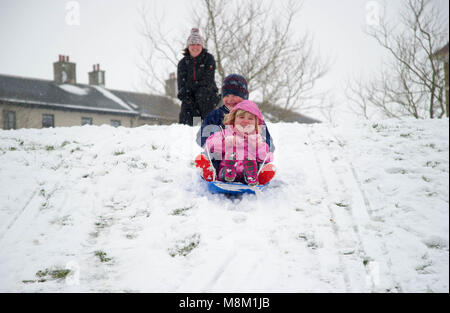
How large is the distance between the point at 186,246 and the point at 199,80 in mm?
4031

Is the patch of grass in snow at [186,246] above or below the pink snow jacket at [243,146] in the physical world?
below

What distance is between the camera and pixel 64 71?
Result: 26125 millimetres

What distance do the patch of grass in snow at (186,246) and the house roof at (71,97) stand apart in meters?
17.4

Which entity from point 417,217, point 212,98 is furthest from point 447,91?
point 417,217

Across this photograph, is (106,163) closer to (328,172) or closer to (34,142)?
(34,142)

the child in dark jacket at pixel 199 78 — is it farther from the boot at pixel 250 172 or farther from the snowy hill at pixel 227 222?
the boot at pixel 250 172

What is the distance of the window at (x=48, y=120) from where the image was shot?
901 inches

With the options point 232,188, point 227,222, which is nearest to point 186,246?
point 227,222

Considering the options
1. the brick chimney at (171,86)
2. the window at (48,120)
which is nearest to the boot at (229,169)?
the brick chimney at (171,86)

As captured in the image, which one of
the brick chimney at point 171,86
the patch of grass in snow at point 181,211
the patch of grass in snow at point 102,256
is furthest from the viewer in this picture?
the brick chimney at point 171,86

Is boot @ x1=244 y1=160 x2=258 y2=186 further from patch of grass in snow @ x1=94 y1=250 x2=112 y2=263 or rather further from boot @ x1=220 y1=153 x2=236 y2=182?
patch of grass in snow @ x1=94 y1=250 x2=112 y2=263

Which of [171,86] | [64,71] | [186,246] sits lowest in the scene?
[186,246]

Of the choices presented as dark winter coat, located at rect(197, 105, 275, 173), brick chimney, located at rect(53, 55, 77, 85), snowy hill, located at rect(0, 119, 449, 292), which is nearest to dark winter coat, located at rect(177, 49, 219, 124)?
snowy hill, located at rect(0, 119, 449, 292)

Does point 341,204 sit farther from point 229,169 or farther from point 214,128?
point 214,128
